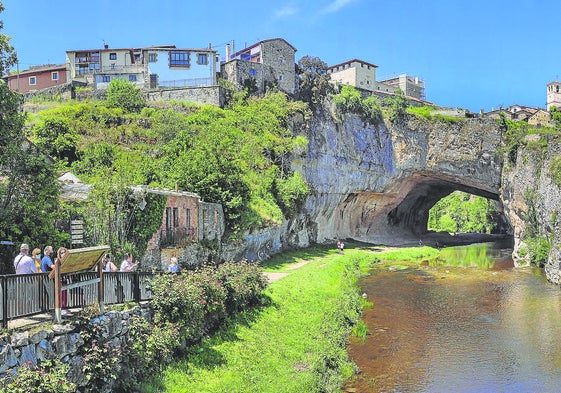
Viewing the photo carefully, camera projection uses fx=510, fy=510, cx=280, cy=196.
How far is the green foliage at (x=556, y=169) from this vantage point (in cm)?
3928

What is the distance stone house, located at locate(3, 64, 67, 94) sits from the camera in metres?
57.3

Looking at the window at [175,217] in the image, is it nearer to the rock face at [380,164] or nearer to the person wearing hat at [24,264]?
the person wearing hat at [24,264]

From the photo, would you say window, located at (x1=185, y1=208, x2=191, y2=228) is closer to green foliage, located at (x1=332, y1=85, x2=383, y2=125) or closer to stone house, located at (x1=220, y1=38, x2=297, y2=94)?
stone house, located at (x1=220, y1=38, x2=297, y2=94)

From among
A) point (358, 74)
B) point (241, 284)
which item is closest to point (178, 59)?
point (241, 284)

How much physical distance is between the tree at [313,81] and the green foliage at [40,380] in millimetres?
49934

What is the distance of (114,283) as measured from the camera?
13.8m

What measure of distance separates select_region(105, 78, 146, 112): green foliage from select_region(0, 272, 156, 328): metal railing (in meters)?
34.5

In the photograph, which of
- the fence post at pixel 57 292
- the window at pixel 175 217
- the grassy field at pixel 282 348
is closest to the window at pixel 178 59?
the grassy field at pixel 282 348

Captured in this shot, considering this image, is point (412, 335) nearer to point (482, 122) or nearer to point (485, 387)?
point (485, 387)

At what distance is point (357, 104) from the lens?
60250 millimetres

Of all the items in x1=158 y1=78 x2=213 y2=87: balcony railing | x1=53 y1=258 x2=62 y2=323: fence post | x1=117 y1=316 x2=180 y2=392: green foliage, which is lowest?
x1=117 y1=316 x2=180 y2=392: green foliage

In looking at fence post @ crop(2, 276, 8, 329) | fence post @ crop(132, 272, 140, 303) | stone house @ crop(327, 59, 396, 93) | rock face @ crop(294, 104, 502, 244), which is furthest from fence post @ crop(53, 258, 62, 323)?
stone house @ crop(327, 59, 396, 93)

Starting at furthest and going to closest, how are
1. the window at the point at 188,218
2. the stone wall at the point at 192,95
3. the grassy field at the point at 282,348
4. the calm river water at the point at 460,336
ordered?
the stone wall at the point at 192,95, the window at the point at 188,218, the calm river water at the point at 460,336, the grassy field at the point at 282,348

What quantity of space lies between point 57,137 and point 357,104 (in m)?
34.6
